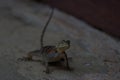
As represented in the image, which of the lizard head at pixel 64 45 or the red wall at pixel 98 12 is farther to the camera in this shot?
the red wall at pixel 98 12

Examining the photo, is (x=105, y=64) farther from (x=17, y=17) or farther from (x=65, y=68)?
(x=17, y=17)

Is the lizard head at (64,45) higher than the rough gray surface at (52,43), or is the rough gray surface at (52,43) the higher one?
the lizard head at (64,45)

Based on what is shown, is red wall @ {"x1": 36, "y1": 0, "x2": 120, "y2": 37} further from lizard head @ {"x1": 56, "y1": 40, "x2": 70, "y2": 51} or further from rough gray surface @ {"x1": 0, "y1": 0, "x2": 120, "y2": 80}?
lizard head @ {"x1": 56, "y1": 40, "x2": 70, "y2": 51}

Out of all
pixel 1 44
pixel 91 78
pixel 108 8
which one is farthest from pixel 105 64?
pixel 1 44

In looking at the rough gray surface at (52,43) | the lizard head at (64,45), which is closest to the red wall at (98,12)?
the rough gray surface at (52,43)

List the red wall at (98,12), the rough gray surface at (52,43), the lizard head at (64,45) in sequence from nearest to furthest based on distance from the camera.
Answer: the lizard head at (64,45)
the rough gray surface at (52,43)
the red wall at (98,12)

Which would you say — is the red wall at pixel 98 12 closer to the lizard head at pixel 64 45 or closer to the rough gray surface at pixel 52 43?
the rough gray surface at pixel 52 43

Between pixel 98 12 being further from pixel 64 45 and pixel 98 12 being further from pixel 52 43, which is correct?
pixel 64 45

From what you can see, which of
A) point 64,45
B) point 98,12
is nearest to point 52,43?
point 98,12

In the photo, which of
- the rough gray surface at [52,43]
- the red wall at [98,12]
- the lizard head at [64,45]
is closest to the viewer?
the lizard head at [64,45]
